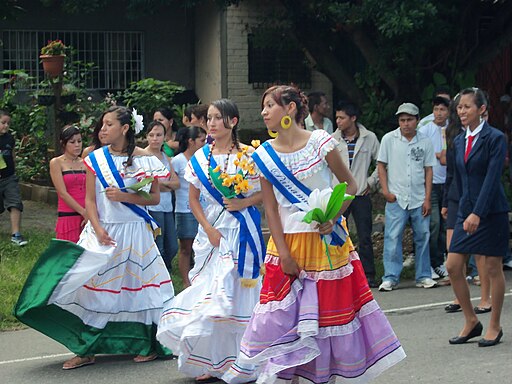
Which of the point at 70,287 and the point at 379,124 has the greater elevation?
the point at 379,124

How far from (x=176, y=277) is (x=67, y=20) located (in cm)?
988

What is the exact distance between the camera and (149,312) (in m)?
7.87

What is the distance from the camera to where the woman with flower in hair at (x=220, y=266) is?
709 cm

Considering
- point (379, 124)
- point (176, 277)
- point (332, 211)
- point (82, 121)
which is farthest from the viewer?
point (379, 124)

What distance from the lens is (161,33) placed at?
20.4 metres

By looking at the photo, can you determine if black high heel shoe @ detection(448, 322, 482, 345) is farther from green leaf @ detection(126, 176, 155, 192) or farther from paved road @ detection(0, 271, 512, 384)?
green leaf @ detection(126, 176, 155, 192)

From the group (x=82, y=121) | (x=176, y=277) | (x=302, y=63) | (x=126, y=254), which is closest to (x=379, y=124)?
(x=302, y=63)

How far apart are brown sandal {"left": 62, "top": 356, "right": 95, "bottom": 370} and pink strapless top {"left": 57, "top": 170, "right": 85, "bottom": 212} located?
1.91 metres

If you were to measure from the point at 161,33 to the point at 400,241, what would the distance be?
1063cm

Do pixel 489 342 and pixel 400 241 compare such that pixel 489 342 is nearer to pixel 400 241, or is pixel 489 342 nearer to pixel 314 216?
pixel 314 216

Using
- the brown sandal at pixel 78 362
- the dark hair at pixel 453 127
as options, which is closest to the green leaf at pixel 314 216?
the brown sandal at pixel 78 362

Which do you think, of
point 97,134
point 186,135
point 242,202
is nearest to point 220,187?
point 242,202

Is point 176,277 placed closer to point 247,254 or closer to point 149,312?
point 149,312

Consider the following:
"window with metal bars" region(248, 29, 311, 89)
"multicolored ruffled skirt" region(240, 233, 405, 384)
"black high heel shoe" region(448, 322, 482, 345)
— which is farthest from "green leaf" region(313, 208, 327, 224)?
"window with metal bars" region(248, 29, 311, 89)
